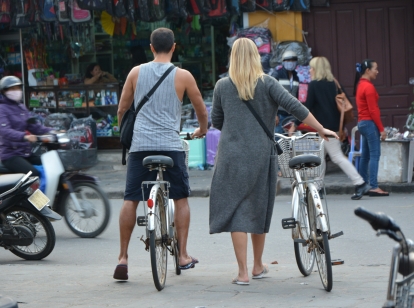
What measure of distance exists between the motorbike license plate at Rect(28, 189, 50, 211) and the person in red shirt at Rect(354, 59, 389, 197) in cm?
516

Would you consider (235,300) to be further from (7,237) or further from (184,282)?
(7,237)

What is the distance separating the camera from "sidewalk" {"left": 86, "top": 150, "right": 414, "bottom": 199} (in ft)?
39.7

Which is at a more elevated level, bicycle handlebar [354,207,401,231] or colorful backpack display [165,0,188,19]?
colorful backpack display [165,0,188,19]

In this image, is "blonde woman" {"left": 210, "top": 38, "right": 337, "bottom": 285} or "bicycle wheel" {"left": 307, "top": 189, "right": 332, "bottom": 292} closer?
"bicycle wheel" {"left": 307, "top": 189, "right": 332, "bottom": 292}

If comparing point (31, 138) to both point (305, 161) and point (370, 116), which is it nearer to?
point (305, 161)

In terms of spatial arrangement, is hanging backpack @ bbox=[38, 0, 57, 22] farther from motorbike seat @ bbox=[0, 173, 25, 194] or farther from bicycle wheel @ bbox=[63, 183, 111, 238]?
motorbike seat @ bbox=[0, 173, 25, 194]

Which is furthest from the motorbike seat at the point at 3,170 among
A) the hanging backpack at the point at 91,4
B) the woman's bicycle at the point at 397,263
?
the woman's bicycle at the point at 397,263

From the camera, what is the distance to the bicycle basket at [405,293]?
9.63 feet

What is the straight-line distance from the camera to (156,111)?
20.5 feet

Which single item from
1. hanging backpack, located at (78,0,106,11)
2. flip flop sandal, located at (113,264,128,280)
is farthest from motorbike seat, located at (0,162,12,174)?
hanging backpack, located at (78,0,106,11)

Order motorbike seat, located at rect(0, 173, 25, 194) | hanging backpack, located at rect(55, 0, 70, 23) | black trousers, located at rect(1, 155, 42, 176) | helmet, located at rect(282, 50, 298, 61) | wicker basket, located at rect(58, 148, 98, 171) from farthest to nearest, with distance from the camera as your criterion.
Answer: hanging backpack, located at rect(55, 0, 70, 23) < helmet, located at rect(282, 50, 298, 61) < wicker basket, located at rect(58, 148, 98, 171) < black trousers, located at rect(1, 155, 42, 176) < motorbike seat, located at rect(0, 173, 25, 194)

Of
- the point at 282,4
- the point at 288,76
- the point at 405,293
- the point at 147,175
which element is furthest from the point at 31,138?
the point at 282,4

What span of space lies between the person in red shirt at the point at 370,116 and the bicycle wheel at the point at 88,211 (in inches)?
167

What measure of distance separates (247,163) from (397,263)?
9.99ft
